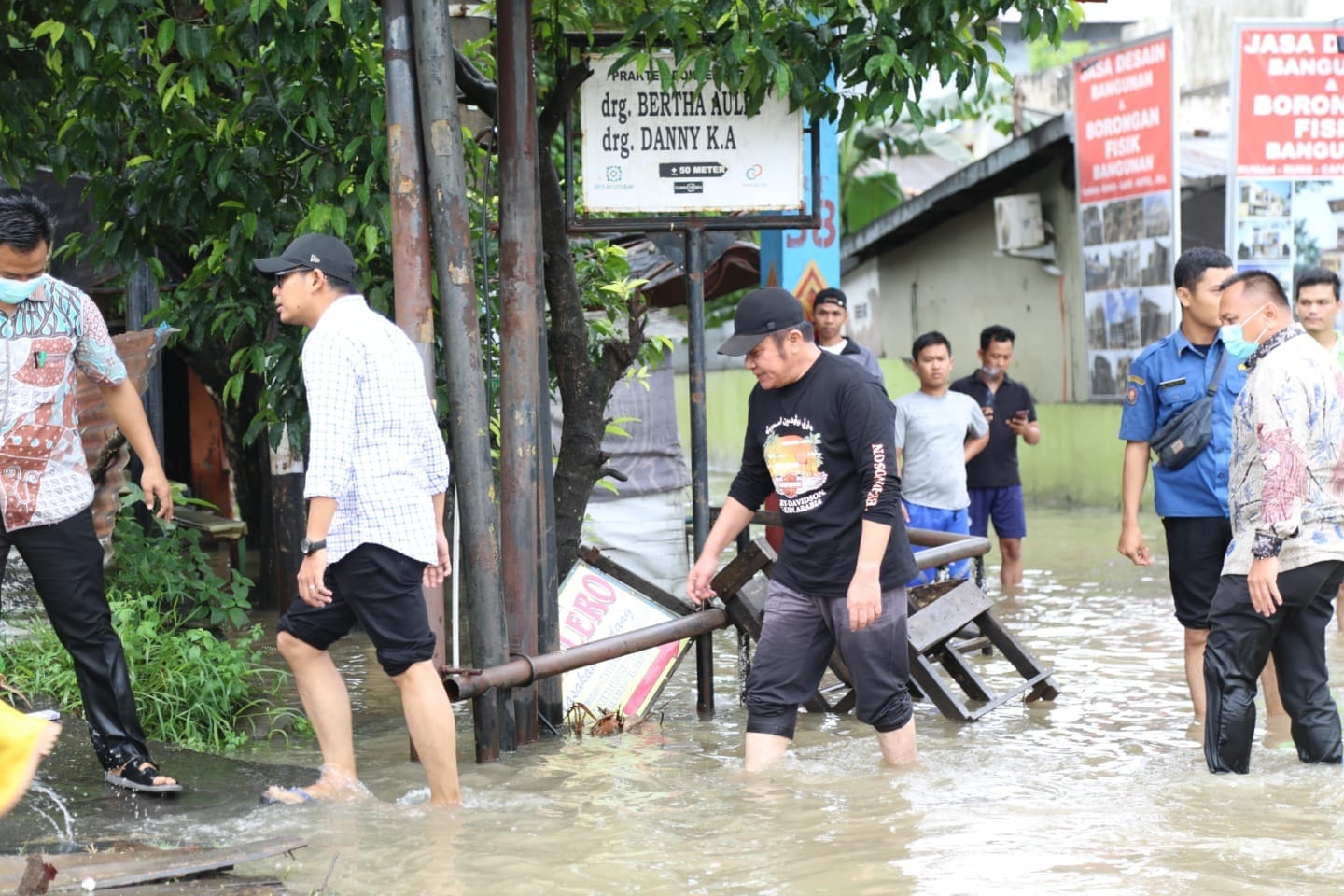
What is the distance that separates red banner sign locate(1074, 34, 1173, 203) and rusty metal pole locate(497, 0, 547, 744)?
34.5 ft

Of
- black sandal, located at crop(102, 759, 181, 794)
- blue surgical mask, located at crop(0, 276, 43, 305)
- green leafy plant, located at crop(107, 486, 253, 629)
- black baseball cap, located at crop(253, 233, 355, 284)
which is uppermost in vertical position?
black baseball cap, located at crop(253, 233, 355, 284)

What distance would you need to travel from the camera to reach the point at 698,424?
720cm

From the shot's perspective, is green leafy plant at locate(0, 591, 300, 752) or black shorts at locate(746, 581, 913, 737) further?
green leafy plant at locate(0, 591, 300, 752)

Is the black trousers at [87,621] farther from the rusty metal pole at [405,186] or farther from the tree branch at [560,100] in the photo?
the tree branch at [560,100]

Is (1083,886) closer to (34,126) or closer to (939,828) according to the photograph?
(939,828)

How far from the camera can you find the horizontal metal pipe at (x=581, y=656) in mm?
5758

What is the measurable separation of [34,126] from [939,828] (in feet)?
16.4

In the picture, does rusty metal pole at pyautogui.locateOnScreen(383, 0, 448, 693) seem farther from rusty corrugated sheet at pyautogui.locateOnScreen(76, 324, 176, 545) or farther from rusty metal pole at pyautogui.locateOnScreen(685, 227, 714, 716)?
rusty corrugated sheet at pyautogui.locateOnScreen(76, 324, 176, 545)

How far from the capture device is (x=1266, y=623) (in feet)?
18.6

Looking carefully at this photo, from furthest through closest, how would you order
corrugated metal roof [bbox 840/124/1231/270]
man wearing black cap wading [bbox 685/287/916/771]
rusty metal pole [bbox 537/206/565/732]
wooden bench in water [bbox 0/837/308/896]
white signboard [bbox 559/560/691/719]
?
corrugated metal roof [bbox 840/124/1231/270] → white signboard [bbox 559/560/691/719] → rusty metal pole [bbox 537/206/565/732] → man wearing black cap wading [bbox 685/287/916/771] → wooden bench in water [bbox 0/837/308/896]

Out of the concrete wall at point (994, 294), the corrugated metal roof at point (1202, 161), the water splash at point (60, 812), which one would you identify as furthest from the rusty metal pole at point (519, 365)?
the concrete wall at point (994, 294)

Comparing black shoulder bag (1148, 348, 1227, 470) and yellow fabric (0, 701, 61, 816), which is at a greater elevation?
black shoulder bag (1148, 348, 1227, 470)

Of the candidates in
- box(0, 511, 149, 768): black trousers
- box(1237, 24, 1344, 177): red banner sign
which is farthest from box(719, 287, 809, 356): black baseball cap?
box(1237, 24, 1344, 177): red banner sign

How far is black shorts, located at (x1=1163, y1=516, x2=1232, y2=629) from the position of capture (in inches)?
251
